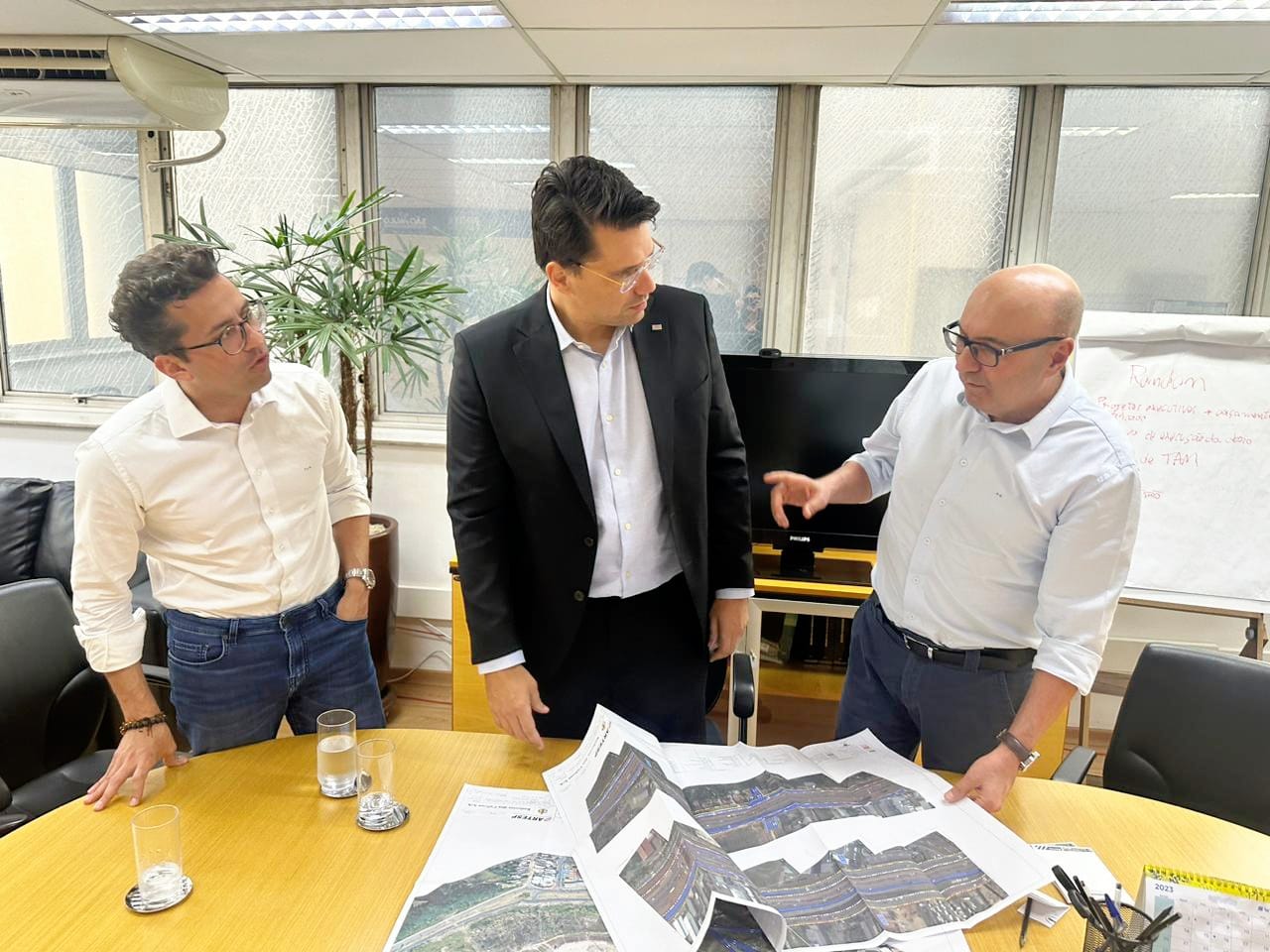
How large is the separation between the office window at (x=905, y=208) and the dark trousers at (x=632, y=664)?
204 centimetres

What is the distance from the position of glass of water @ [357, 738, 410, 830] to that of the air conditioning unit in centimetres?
247

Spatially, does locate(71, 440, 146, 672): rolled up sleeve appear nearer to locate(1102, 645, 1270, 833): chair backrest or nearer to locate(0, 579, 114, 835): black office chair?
locate(0, 579, 114, 835): black office chair

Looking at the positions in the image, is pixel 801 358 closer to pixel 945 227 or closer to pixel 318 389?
pixel 945 227

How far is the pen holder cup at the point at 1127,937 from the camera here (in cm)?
81

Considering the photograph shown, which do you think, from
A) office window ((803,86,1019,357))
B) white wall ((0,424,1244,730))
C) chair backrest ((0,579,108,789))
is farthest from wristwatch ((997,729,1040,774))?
white wall ((0,424,1244,730))

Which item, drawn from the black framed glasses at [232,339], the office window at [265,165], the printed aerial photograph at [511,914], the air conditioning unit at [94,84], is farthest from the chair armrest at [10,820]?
the office window at [265,165]

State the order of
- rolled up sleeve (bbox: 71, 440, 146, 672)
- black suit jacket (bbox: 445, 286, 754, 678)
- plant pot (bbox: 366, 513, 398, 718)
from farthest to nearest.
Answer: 1. plant pot (bbox: 366, 513, 398, 718)
2. black suit jacket (bbox: 445, 286, 754, 678)
3. rolled up sleeve (bbox: 71, 440, 146, 672)

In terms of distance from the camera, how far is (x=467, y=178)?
3.33m

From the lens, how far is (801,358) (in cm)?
263

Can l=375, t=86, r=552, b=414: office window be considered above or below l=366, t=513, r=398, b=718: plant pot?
above

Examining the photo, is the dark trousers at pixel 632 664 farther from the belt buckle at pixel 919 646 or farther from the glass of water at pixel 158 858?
the glass of water at pixel 158 858

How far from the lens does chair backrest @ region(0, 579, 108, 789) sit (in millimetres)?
1827

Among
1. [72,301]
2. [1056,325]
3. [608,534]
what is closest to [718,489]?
[608,534]

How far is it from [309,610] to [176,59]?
233 cm
